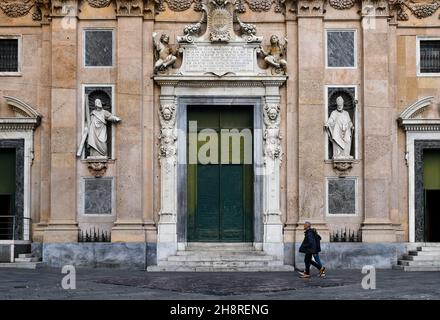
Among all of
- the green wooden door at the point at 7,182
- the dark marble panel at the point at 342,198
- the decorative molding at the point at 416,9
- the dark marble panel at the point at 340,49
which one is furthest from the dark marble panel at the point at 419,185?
the green wooden door at the point at 7,182

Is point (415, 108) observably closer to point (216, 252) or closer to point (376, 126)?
point (376, 126)

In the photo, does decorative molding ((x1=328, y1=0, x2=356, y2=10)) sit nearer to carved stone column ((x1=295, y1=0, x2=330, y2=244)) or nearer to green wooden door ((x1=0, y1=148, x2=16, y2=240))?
carved stone column ((x1=295, y1=0, x2=330, y2=244))

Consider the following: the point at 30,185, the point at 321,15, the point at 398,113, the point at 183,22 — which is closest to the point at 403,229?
the point at 398,113

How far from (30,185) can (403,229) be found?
42.2ft

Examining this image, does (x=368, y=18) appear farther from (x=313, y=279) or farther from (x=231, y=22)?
(x=313, y=279)

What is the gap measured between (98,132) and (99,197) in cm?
219

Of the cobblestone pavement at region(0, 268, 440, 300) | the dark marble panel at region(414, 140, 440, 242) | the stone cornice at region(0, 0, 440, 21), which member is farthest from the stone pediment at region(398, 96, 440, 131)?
the cobblestone pavement at region(0, 268, 440, 300)

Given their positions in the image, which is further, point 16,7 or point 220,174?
point 16,7

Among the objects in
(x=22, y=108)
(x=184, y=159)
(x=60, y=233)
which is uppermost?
(x=22, y=108)

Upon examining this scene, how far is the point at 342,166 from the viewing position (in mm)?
29984

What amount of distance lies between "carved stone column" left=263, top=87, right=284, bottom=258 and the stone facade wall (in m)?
0.25

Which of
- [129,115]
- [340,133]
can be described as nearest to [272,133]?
[340,133]

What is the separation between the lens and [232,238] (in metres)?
30.6

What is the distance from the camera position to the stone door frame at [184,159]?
30000 millimetres
